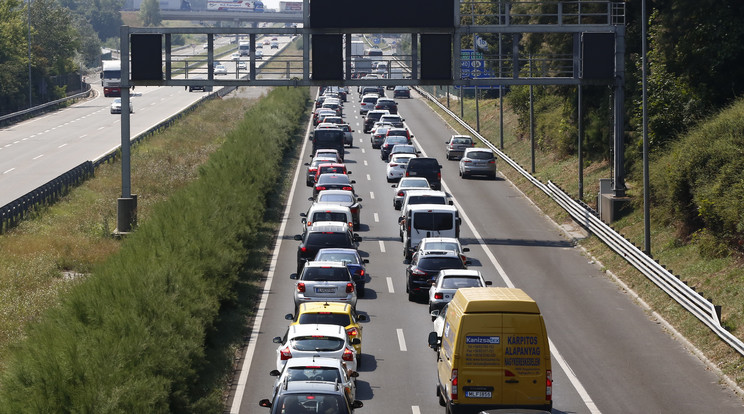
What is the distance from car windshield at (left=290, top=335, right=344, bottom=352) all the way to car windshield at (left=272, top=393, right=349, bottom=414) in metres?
4.50

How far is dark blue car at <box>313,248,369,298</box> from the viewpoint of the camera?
31141 millimetres

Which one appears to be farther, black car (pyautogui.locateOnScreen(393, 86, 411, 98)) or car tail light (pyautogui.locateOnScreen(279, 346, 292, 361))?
black car (pyautogui.locateOnScreen(393, 86, 411, 98))

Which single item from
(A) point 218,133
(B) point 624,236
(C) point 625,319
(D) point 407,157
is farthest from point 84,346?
(A) point 218,133

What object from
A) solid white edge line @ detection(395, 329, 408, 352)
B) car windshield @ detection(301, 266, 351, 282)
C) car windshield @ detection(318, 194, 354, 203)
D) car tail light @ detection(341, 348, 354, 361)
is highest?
car windshield @ detection(318, 194, 354, 203)

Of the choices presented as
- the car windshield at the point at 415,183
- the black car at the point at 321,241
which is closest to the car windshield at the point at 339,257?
the black car at the point at 321,241

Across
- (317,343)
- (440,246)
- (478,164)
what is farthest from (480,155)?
(317,343)

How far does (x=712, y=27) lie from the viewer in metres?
40.4

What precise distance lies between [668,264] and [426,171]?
19.8 metres

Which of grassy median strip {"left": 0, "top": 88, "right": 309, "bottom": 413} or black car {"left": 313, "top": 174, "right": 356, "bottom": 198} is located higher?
black car {"left": 313, "top": 174, "right": 356, "bottom": 198}

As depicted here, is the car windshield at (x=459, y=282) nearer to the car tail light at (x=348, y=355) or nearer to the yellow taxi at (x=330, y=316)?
the yellow taxi at (x=330, y=316)

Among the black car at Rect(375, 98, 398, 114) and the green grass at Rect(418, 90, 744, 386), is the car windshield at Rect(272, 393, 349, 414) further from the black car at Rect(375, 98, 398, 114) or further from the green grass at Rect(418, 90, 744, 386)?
the black car at Rect(375, 98, 398, 114)

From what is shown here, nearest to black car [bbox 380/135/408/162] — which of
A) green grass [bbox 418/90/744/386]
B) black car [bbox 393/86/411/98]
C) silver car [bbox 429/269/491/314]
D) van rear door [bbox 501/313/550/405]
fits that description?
green grass [bbox 418/90/744/386]

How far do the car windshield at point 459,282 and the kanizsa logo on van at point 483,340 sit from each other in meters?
9.67

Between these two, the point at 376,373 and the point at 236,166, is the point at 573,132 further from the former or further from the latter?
the point at 376,373
